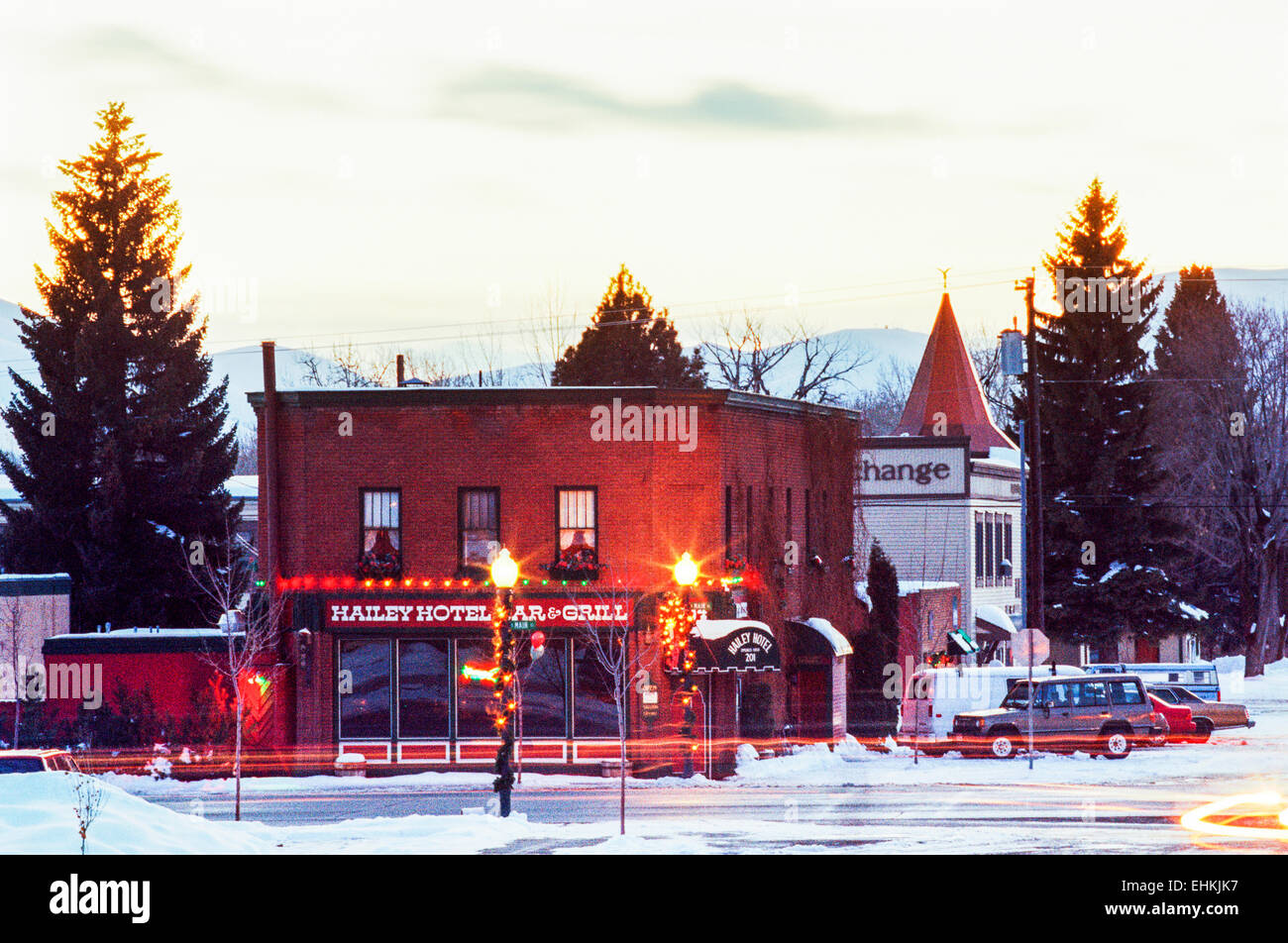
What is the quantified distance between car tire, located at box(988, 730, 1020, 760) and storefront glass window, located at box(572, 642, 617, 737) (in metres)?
8.83

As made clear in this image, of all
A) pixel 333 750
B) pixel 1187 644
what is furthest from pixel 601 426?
pixel 1187 644

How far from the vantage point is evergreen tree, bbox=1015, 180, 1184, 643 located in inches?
2451

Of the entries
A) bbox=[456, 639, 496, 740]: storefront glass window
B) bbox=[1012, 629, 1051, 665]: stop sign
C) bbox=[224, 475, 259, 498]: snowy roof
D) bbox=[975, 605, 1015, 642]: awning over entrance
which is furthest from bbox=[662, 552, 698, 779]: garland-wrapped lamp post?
bbox=[224, 475, 259, 498]: snowy roof

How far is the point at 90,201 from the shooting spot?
5066 cm

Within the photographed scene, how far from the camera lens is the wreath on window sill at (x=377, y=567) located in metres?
36.7

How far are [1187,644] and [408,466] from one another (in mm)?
50128

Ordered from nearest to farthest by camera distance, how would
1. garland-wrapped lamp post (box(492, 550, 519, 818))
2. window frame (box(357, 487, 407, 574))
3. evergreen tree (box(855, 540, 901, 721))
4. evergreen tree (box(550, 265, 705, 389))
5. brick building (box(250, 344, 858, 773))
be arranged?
garland-wrapped lamp post (box(492, 550, 519, 818)) → brick building (box(250, 344, 858, 773)) → window frame (box(357, 487, 407, 574)) → evergreen tree (box(855, 540, 901, 721)) → evergreen tree (box(550, 265, 705, 389))

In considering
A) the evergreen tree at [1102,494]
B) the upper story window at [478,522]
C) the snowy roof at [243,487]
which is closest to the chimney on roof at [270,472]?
the upper story window at [478,522]

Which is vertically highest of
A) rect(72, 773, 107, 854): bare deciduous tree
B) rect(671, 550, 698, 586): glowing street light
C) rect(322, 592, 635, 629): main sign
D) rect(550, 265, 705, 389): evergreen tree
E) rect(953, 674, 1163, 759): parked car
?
rect(550, 265, 705, 389): evergreen tree

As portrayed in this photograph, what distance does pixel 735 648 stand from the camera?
35500mm

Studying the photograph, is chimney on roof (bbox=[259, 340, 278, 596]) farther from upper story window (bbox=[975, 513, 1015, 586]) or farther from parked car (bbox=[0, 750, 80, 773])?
upper story window (bbox=[975, 513, 1015, 586])

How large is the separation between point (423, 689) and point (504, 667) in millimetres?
10126

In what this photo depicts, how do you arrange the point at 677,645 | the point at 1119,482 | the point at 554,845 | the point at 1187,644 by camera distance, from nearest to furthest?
1. the point at 554,845
2. the point at 677,645
3. the point at 1119,482
4. the point at 1187,644
